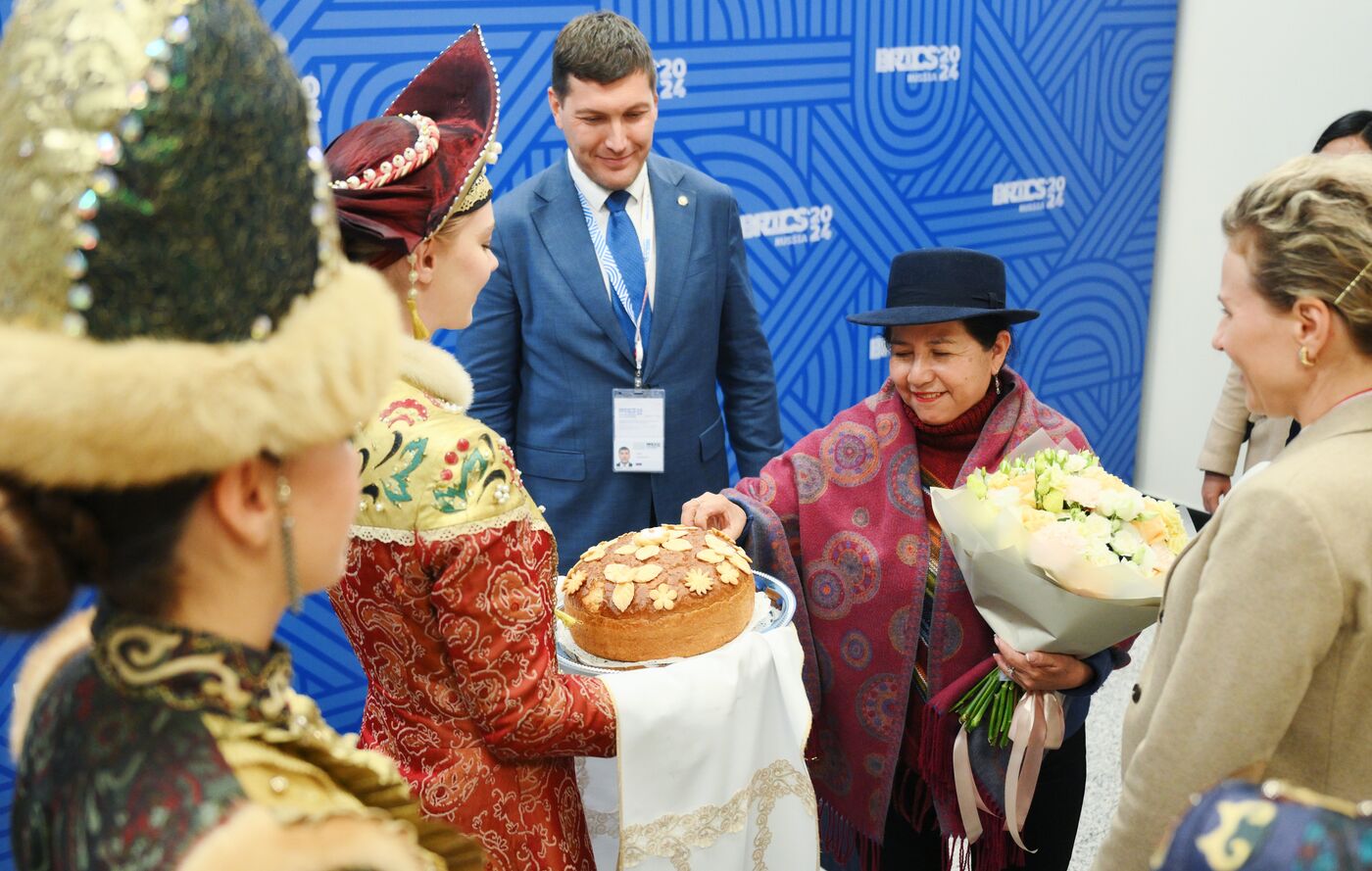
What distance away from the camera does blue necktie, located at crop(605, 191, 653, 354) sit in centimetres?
312

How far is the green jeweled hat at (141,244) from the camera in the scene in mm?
725

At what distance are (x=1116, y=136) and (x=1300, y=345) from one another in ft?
14.5

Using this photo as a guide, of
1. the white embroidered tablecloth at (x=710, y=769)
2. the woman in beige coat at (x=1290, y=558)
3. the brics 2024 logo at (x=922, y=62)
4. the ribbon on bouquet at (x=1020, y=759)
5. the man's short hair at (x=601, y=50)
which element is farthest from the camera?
the brics 2024 logo at (x=922, y=62)

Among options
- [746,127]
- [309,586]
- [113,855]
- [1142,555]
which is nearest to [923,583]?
[1142,555]

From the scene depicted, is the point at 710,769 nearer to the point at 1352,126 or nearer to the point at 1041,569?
the point at 1041,569

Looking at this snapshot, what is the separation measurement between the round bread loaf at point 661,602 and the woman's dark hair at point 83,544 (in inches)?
42.2

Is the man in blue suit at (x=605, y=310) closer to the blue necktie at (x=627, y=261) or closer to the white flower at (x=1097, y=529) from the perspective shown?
the blue necktie at (x=627, y=261)

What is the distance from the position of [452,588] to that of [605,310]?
5.54ft

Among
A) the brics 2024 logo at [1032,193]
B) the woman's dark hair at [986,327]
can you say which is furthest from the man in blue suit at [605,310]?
the brics 2024 logo at [1032,193]

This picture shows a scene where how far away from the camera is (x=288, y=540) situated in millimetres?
885

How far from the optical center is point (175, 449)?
76 centimetres

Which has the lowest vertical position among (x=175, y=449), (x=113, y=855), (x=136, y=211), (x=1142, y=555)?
(x=1142, y=555)

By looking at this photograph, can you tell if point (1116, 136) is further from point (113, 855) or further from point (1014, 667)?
point (113, 855)

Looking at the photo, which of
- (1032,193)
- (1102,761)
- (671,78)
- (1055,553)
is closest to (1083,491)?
(1055,553)
